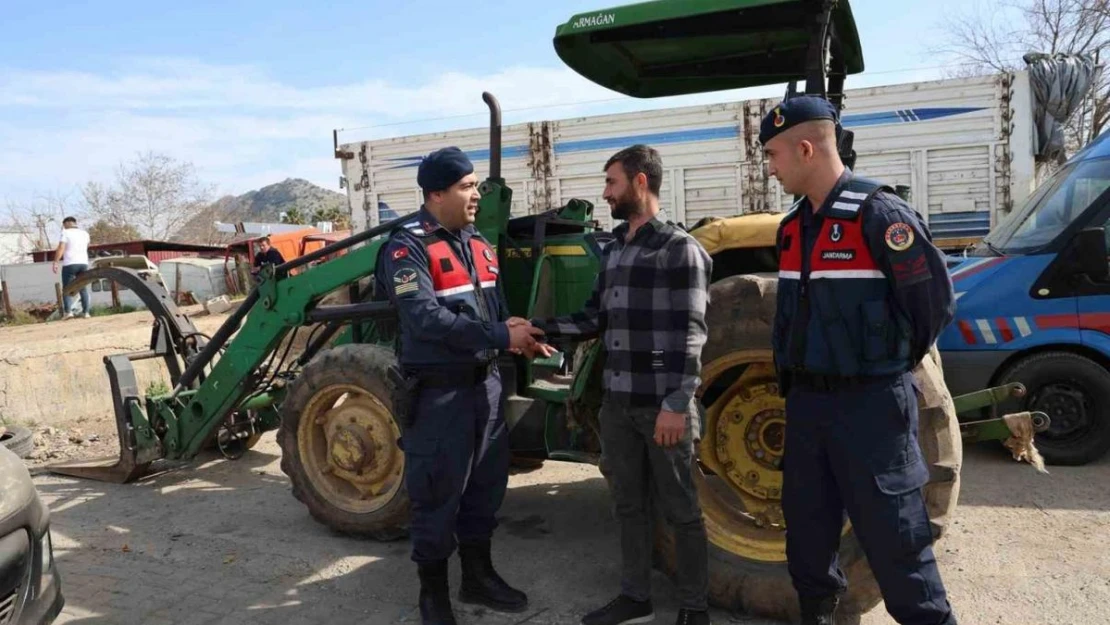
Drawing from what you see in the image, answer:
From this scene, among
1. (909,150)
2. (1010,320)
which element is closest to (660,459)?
(1010,320)

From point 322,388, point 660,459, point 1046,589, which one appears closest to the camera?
point 660,459

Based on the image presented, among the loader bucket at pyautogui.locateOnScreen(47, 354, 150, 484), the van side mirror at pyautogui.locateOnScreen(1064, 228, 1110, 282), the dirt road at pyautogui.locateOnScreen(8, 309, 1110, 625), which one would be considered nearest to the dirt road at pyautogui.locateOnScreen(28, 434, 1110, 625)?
the dirt road at pyautogui.locateOnScreen(8, 309, 1110, 625)

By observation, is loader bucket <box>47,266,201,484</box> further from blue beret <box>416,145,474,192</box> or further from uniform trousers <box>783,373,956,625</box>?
uniform trousers <box>783,373,956,625</box>

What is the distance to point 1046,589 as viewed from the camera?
11.8ft

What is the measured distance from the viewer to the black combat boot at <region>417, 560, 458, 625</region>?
344 centimetres

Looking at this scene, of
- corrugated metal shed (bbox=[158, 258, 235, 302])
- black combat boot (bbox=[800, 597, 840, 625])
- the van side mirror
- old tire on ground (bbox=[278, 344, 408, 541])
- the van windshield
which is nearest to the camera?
black combat boot (bbox=[800, 597, 840, 625])

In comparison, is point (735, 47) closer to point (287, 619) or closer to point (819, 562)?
point (819, 562)

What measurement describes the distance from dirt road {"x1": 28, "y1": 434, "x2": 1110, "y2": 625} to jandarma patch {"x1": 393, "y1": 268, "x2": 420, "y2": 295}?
4.74 feet

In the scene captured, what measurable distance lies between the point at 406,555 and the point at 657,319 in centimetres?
208

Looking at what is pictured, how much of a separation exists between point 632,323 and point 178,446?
3852 millimetres

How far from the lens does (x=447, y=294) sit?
3.46 meters

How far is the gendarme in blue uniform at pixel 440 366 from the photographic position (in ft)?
11.0

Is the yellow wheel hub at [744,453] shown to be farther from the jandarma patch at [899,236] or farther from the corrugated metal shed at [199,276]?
the corrugated metal shed at [199,276]

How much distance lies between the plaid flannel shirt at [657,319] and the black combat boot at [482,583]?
103 centimetres
